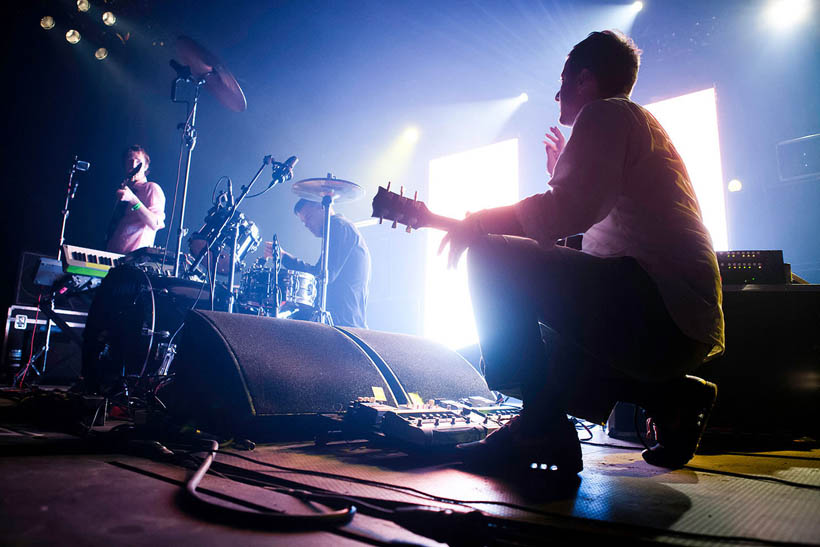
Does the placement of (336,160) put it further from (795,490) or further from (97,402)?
(795,490)

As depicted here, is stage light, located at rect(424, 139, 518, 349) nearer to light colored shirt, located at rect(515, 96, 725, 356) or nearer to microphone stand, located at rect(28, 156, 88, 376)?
microphone stand, located at rect(28, 156, 88, 376)

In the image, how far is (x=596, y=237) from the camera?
158 cm

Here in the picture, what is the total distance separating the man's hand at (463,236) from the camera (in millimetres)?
1457

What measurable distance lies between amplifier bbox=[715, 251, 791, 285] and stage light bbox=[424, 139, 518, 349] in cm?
474

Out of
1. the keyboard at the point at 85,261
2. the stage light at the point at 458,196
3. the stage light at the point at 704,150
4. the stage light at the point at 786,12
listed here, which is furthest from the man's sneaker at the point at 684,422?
the stage light at the point at 786,12

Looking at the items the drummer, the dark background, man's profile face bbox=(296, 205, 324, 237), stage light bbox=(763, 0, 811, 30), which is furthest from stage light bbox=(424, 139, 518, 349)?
stage light bbox=(763, 0, 811, 30)

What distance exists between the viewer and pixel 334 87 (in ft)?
25.7

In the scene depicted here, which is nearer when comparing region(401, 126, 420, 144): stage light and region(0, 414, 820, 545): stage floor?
region(0, 414, 820, 545): stage floor

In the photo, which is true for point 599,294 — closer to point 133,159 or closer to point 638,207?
point 638,207

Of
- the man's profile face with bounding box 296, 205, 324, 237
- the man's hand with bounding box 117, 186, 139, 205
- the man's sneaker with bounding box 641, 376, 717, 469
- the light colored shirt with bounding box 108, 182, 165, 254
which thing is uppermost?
the man's profile face with bounding box 296, 205, 324, 237

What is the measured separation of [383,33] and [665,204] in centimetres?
628

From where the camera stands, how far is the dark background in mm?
5582

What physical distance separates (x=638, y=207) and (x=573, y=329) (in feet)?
1.33

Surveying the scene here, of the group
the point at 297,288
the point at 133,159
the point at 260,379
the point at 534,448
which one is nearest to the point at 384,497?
the point at 534,448
